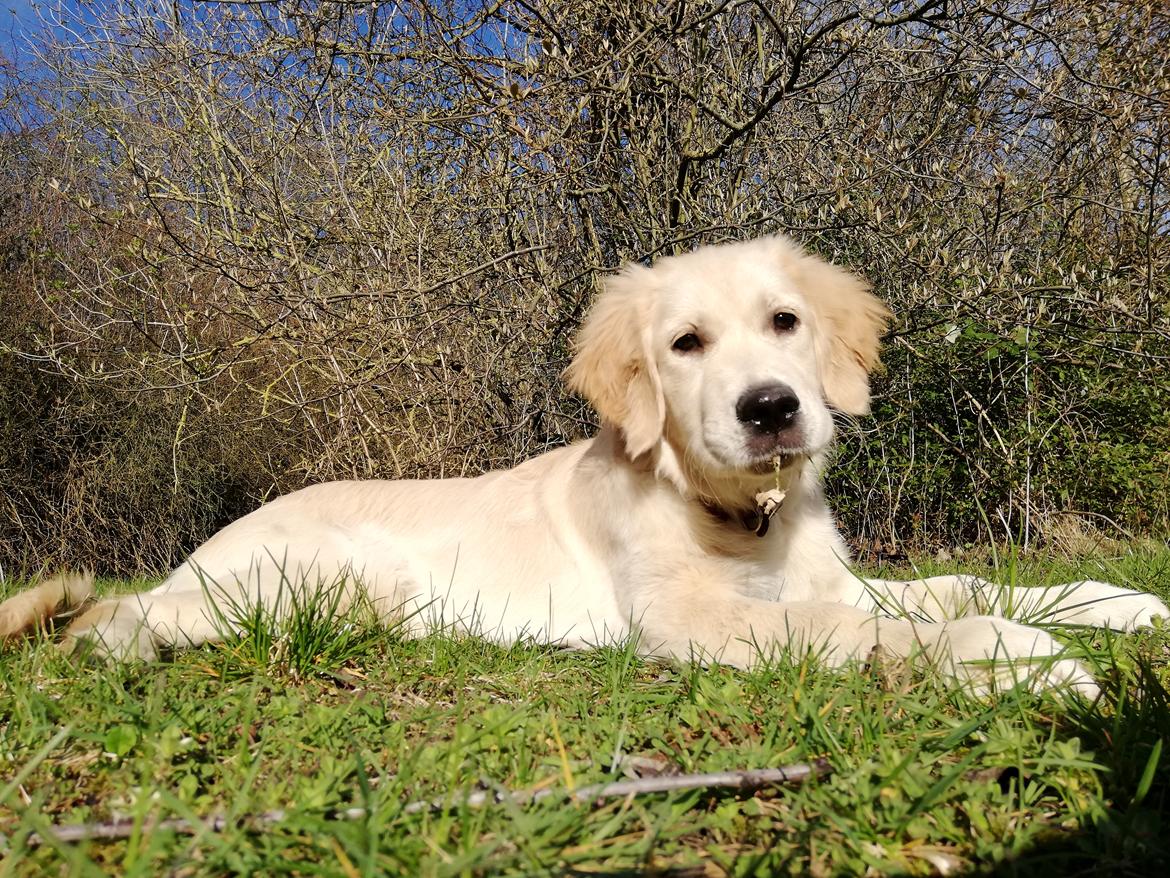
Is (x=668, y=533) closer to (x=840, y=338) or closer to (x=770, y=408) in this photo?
(x=770, y=408)

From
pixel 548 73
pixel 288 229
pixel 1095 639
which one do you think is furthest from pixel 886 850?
pixel 288 229

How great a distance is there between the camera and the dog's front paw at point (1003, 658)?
1.71m

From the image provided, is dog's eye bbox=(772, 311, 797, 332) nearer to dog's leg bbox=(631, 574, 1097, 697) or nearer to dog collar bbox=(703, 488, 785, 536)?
dog collar bbox=(703, 488, 785, 536)

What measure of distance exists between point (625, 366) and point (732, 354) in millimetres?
488

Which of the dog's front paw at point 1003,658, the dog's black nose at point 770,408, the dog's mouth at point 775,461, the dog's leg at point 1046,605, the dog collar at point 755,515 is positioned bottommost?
the dog's leg at point 1046,605

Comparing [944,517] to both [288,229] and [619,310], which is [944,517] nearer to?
[619,310]

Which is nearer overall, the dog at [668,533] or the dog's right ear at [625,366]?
the dog at [668,533]

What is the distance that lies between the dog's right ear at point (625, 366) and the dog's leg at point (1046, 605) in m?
1.04

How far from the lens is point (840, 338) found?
3199 millimetres

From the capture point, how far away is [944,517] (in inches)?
255

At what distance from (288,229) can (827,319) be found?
3.57 metres

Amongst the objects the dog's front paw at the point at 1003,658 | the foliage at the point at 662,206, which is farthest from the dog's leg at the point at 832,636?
the foliage at the point at 662,206

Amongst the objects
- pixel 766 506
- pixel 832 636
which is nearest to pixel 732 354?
pixel 766 506

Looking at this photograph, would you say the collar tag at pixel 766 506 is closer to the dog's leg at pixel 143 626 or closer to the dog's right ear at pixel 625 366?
the dog's right ear at pixel 625 366
